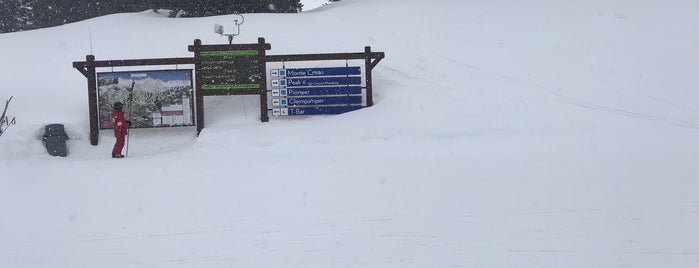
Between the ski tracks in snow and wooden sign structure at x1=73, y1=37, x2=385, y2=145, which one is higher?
wooden sign structure at x1=73, y1=37, x2=385, y2=145

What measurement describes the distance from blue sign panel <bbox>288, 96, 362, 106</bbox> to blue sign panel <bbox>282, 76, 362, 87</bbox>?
32 cm

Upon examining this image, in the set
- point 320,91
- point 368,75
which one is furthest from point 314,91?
point 368,75

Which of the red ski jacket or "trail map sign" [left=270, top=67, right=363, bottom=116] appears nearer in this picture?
the red ski jacket

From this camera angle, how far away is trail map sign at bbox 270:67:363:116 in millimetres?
14938

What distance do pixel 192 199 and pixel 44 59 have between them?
10511mm

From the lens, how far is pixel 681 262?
22.8 feet

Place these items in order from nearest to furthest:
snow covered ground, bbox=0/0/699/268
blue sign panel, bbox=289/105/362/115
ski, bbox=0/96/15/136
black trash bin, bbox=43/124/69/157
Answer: snow covered ground, bbox=0/0/699/268 < black trash bin, bbox=43/124/69/157 < ski, bbox=0/96/15/136 < blue sign panel, bbox=289/105/362/115

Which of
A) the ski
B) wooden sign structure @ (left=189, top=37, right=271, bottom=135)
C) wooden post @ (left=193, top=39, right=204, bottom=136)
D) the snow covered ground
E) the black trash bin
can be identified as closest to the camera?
the snow covered ground

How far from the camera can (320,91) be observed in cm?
1499

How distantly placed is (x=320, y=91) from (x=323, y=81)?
9.3 inches

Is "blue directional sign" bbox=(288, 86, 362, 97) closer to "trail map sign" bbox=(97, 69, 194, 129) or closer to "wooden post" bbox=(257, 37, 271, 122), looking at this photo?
"wooden post" bbox=(257, 37, 271, 122)

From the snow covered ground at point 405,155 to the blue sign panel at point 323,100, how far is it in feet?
1.41

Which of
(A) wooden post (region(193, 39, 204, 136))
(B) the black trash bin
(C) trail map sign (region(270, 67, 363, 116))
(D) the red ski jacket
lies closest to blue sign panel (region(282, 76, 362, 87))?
(C) trail map sign (region(270, 67, 363, 116))

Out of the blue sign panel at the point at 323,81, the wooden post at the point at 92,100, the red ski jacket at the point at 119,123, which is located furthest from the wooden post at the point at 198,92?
the wooden post at the point at 92,100
